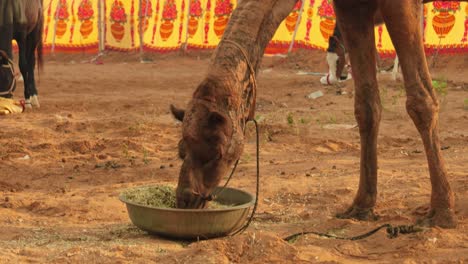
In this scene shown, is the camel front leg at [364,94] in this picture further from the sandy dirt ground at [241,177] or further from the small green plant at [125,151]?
the small green plant at [125,151]

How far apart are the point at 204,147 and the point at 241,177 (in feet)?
8.51

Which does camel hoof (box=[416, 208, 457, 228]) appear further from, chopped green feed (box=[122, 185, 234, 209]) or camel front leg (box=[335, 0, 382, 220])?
chopped green feed (box=[122, 185, 234, 209])

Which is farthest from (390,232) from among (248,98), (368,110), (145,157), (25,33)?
(25,33)

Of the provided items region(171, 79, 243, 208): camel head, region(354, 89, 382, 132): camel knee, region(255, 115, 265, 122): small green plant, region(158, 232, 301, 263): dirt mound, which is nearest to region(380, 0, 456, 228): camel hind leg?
region(354, 89, 382, 132): camel knee

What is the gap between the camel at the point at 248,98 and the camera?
386 centimetres

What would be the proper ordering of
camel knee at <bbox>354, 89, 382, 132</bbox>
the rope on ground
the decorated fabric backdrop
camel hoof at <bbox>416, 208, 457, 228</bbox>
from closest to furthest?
the rope on ground → camel hoof at <bbox>416, 208, 457, 228</bbox> → camel knee at <bbox>354, 89, 382, 132</bbox> → the decorated fabric backdrop

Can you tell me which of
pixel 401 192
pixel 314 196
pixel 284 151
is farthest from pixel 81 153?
pixel 401 192

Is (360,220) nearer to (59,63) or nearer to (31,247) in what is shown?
(31,247)

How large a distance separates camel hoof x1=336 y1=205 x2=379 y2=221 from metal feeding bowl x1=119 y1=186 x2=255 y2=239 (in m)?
0.85

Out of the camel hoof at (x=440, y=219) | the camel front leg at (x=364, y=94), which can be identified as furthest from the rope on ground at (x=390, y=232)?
the camel front leg at (x=364, y=94)

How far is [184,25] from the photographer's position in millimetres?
21688

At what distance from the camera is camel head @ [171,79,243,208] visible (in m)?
3.84

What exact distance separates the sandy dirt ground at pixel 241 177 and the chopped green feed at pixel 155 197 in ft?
0.76

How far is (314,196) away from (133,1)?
58.6 feet
